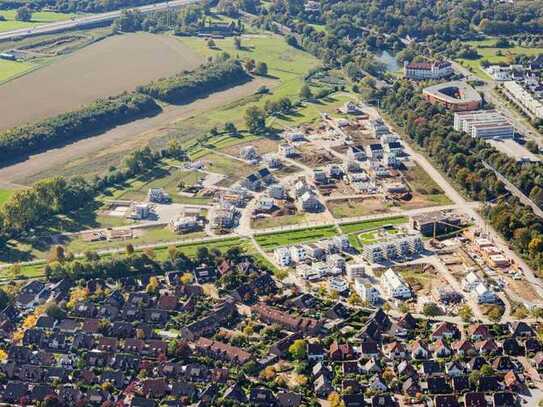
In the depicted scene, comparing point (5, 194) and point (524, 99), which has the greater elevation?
point (5, 194)

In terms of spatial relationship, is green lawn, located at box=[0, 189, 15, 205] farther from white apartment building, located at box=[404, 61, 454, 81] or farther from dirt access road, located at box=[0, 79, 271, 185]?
white apartment building, located at box=[404, 61, 454, 81]

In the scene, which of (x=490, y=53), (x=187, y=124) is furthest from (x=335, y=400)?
(x=490, y=53)

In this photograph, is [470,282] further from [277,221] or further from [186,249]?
[186,249]

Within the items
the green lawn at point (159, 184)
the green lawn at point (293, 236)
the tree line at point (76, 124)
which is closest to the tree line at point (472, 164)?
the green lawn at point (293, 236)

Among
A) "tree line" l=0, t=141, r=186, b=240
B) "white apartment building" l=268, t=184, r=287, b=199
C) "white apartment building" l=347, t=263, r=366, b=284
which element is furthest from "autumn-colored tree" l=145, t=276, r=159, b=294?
"white apartment building" l=268, t=184, r=287, b=199

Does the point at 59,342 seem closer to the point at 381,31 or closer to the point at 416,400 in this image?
the point at 416,400
